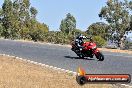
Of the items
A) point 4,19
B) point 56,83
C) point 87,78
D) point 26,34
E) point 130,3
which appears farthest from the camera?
point 4,19

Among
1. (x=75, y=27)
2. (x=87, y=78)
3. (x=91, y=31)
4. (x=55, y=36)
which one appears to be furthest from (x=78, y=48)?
(x=75, y=27)

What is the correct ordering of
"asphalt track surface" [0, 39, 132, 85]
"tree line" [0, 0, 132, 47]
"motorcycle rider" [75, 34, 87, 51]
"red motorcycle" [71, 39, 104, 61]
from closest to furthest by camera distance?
"asphalt track surface" [0, 39, 132, 85], "red motorcycle" [71, 39, 104, 61], "motorcycle rider" [75, 34, 87, 51], "tree line" [0, 0, 132, 47]

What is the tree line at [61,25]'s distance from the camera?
250 feet

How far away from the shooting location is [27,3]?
98.6m

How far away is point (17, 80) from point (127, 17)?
226 ft

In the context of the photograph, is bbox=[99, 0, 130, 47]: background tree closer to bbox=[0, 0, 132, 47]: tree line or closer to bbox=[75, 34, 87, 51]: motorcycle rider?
bbox=[0, 0, 132, 47]: tree line

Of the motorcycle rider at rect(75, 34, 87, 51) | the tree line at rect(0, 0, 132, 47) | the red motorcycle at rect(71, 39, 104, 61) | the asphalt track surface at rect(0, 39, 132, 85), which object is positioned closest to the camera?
the asphalt track surface at rect(0, 39, 132, 85)

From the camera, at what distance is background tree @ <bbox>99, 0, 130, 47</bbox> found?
79062 millimetres

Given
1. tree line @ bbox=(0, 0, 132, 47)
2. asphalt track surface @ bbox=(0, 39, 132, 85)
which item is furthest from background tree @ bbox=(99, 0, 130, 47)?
asphalt track surface @ bbox=(0, 39, 132, 85)

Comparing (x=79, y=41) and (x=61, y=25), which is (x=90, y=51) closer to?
(x=79, y=41)

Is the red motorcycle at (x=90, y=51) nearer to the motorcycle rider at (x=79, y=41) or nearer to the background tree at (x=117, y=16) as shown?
the motorcycle rider at (x=79, y=41)

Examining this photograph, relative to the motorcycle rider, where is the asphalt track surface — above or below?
below

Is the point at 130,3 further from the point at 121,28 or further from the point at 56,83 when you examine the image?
the point at 56,83

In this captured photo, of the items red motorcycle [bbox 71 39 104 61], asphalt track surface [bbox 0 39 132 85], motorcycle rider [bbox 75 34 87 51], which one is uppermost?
motorcycle rider [bbox 75 34 87 51]
